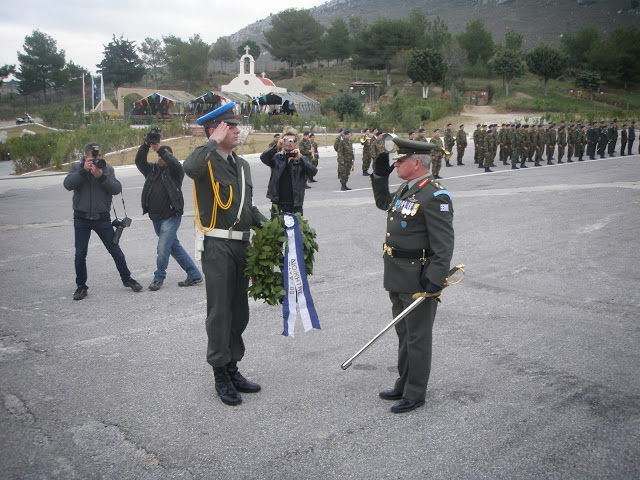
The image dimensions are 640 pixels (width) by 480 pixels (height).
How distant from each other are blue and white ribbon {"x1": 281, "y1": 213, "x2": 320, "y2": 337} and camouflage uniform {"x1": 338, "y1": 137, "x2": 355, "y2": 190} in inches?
523

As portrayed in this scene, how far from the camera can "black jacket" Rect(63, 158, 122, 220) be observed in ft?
23.6

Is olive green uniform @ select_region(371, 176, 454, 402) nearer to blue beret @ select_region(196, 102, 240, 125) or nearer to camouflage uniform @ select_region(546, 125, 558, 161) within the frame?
blue beret @ select_region(196, 102, 240, 125)

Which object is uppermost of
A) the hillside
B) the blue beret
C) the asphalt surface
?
the hillside

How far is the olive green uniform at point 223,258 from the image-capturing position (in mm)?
4371

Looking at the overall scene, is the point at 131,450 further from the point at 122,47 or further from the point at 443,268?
the point at 122,47

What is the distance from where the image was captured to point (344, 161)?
18328mm

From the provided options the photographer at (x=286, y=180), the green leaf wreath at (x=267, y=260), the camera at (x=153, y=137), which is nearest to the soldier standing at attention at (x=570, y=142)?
the photographer at (x=286, y=180)

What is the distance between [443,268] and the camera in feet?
13.4

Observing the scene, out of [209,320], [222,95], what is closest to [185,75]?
[222,95]

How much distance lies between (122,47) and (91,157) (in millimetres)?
103858

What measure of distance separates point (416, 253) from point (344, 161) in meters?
14.3

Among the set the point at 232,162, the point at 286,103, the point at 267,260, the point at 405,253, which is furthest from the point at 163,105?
the point at 405,253

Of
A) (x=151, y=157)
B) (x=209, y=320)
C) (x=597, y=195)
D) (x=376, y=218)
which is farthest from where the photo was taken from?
(x=151, y=157)

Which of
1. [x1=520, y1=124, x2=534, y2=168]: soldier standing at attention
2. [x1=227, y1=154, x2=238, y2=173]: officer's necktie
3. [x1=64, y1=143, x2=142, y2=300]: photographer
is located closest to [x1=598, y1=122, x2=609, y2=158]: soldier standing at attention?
[x1=520, y1=124, x2=534, y2=168]: soldier standing at attention
